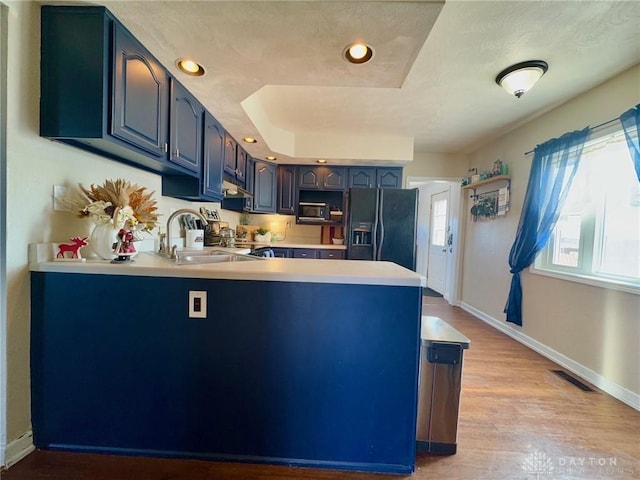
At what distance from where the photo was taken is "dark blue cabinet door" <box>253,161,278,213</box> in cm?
412

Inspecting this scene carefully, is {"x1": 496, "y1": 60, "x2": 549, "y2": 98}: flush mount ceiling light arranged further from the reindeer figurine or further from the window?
the reindeer figurine

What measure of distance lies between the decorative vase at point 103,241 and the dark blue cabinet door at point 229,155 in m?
1.64

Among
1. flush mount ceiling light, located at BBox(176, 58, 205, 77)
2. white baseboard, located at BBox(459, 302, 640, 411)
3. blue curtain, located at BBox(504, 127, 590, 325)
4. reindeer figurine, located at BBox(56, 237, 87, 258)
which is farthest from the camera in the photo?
blue curtain, located at BBox(504, 127, 590, 325)

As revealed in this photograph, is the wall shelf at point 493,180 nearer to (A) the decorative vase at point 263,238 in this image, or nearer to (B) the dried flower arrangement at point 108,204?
(A) the decorative vase at point 263,238

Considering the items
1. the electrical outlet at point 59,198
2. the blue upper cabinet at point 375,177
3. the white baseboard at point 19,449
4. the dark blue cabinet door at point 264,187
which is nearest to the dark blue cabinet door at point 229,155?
the dark blue cabinet door at point 264,187

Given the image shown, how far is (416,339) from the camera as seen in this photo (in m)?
1.32

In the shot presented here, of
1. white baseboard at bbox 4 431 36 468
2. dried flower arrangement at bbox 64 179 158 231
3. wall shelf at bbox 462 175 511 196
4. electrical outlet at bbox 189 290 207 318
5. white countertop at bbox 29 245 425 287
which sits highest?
wall shelf at bbox 462 175 511 196

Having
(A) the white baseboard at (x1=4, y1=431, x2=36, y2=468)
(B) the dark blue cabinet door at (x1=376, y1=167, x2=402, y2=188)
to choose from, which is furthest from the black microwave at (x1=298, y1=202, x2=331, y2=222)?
(A) the white baseboard at (x1=4, y1=431, x2=36, y2=468)

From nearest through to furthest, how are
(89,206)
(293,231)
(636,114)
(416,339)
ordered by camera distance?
(416,339), (89,206), (636,114), (293,231)

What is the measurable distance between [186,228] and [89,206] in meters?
1.38

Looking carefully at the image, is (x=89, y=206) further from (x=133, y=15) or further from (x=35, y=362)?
(x=133, y=15)

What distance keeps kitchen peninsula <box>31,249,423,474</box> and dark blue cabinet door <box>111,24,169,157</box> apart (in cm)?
74

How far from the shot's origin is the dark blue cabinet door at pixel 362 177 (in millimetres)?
4418

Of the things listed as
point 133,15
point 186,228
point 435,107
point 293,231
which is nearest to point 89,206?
point 133,15
